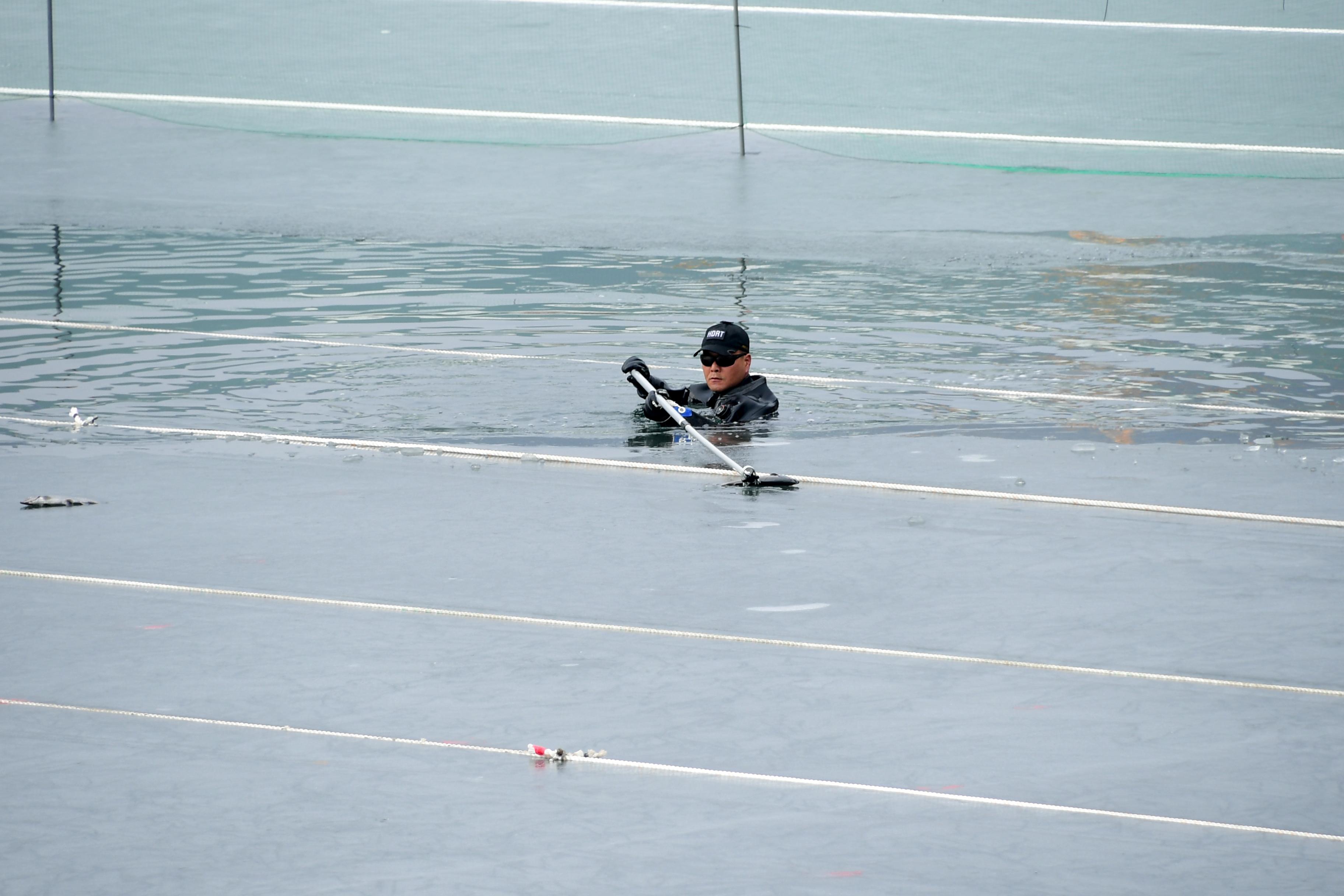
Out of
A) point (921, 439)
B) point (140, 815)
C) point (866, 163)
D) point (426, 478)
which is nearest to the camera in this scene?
point (140, 815)

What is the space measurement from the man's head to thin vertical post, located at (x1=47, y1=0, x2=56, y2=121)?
12.8 meters

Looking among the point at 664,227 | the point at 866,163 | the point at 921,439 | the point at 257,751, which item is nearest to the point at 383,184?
the point at 664,227

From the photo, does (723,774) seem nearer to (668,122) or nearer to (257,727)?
(257,727)

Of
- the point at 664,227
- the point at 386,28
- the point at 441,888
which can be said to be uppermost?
the point at 386,28

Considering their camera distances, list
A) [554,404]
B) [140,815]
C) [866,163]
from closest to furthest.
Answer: [140,815] → [554,404] → [866,163]

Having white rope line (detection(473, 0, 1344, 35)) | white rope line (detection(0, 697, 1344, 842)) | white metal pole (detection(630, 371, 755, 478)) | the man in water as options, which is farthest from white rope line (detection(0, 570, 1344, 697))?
white rope line (detection(473, 0, 1344, 35))

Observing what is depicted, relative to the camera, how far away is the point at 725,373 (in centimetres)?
937

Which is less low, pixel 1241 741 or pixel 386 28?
pixel 386 28

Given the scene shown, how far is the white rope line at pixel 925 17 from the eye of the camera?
88.9 ft

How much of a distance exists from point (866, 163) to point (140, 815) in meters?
16.1

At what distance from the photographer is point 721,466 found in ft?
28.5

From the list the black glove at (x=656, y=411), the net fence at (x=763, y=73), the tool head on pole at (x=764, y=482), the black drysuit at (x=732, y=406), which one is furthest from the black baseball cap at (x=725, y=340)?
the net fence at (x=763, y=73)

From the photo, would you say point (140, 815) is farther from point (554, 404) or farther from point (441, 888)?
point (554, 404)

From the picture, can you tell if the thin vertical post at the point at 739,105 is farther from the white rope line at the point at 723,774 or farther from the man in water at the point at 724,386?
the white rope line at the point at 723,774
